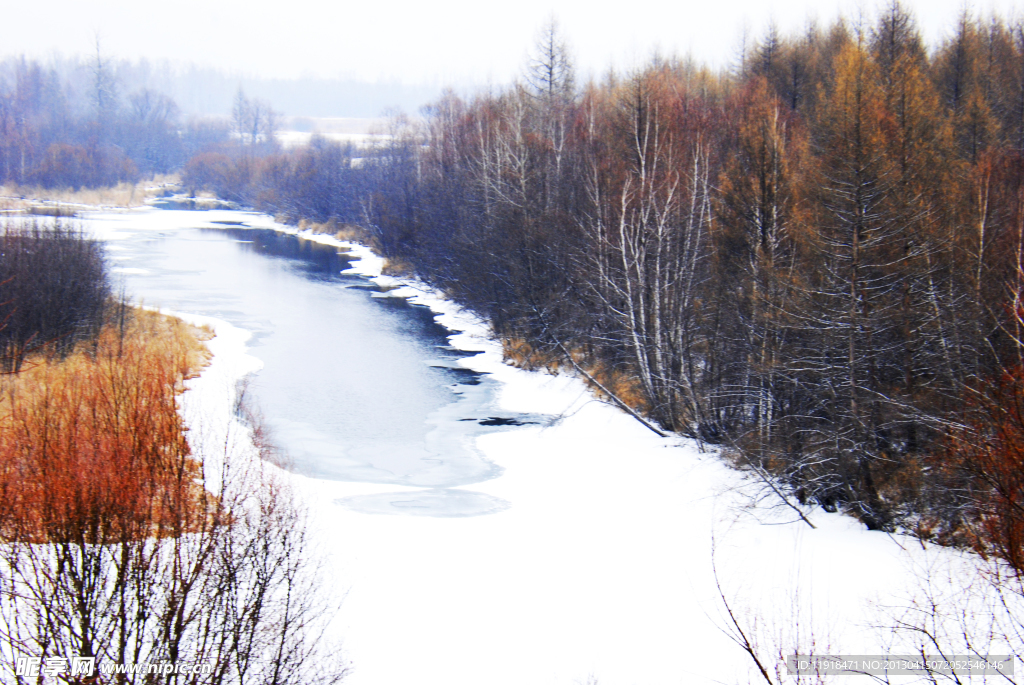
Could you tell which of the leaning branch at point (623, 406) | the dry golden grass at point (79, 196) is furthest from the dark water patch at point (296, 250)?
the leaning branch at point (623, 406)

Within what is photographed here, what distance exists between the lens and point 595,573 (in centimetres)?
1179

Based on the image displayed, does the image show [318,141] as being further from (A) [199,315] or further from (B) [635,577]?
(B) [635,577]

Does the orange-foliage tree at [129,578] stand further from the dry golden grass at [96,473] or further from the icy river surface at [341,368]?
the icy river surface at [341,368]

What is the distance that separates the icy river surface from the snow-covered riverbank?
0.89m

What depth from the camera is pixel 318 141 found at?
10119cm

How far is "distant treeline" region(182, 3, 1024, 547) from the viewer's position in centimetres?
1307

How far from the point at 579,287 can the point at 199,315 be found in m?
15.5

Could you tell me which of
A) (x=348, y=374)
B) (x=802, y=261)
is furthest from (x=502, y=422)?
(x=802, y=261)

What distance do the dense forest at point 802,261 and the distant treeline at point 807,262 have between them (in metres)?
0.07

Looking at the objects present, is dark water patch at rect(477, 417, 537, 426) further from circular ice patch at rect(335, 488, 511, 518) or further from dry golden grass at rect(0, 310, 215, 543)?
dry golden grass at rect(0, 310, 215, 543)

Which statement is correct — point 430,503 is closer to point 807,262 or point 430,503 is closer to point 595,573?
point 595,573

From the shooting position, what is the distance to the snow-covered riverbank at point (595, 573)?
9023 mm

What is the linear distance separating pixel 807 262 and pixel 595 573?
7.88m

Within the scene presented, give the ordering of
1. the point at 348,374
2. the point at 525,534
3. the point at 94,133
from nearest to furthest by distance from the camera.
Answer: the point at 525,534 → the point at 348,374 → the point at 94,133
